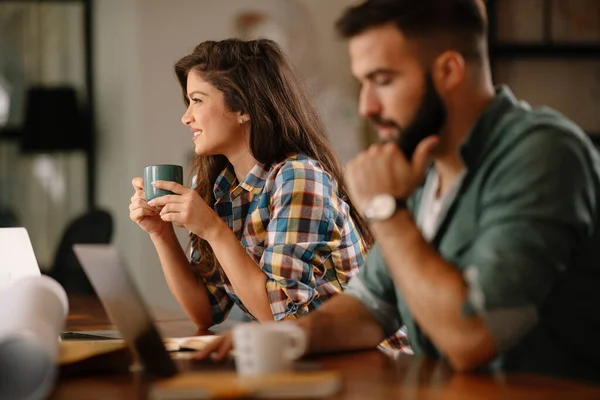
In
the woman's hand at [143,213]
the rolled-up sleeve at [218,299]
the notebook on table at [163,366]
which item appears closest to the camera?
the notebook on table at [163,366]

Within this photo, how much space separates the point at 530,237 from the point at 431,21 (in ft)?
1.14

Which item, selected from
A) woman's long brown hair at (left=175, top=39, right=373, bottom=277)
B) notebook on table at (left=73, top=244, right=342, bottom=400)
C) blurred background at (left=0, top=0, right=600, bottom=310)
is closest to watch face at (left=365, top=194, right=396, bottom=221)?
notebook on table at (left=73, top=244, right=342, bottom=400)

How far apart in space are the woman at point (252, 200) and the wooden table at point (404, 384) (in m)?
0.62

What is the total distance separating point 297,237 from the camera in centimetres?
196

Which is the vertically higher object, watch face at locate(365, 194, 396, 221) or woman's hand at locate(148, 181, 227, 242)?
watch face at locate(365, 194, 396, 221)

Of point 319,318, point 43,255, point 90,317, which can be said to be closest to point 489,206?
point 319,318

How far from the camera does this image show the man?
45.8 inches

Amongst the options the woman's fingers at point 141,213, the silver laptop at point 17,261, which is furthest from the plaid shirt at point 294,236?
the silver laptop at point 17,261

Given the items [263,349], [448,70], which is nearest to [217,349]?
[263,349]

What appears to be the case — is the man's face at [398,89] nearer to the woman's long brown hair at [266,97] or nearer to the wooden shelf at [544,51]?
the woman's long brown hair at [266,97]

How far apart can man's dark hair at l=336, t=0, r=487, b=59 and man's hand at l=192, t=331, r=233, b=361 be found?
1.60ft

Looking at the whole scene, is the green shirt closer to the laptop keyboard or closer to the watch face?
the watch face

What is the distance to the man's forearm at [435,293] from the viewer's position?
1151 mm

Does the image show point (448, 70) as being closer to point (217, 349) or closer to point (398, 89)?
point (398, 89)
